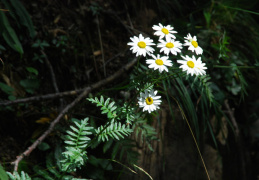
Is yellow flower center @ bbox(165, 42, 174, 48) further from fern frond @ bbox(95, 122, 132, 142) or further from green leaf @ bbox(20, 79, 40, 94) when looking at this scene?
green leaf @ bbox(20, 79, 40, 94)

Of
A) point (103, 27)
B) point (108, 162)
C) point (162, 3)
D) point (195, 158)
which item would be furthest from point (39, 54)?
point (195, 158)

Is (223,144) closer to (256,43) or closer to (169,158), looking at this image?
(169,158)

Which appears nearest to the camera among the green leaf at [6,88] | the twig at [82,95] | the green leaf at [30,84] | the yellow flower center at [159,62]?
the yellow flower center at [159,62]

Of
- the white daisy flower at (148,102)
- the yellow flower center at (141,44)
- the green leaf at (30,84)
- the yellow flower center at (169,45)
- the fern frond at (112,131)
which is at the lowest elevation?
the fern frond at (112,131)

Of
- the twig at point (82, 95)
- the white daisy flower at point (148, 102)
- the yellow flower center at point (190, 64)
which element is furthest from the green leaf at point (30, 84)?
the yellow flower center at point (190, 64)

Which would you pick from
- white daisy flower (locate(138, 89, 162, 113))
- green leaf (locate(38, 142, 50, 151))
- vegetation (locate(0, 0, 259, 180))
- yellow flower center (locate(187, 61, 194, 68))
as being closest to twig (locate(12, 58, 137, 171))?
vegetation (locate(0, 0, 259, 180))

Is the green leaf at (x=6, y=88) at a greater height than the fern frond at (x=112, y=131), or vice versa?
the green leaf at (x=6, y=88)

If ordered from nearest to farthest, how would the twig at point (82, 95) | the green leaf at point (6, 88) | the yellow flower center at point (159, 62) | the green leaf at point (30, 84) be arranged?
the yellow flower center at point (159, 62), the twig at point (82, 95), the green leaf at point (6, 88), the green leaf at point (30, 84)

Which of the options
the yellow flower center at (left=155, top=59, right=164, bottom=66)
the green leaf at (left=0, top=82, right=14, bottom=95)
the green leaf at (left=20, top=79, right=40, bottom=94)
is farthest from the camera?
the green leaf at (left=20, top=79, right=40, bottom=94)

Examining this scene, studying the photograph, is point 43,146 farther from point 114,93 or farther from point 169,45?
point 169,45

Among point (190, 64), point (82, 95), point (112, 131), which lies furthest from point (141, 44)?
point (82, 95)

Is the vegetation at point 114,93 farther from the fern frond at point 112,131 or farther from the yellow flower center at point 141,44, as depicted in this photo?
the yellow flower center at point 141,44

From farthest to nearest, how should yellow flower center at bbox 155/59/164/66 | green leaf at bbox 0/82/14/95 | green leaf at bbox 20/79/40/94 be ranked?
green leaf at bbox 20/79/40/94, green leaf at bbox 0/82/14/95, yellow flower center at bbox 155/59/164/66
